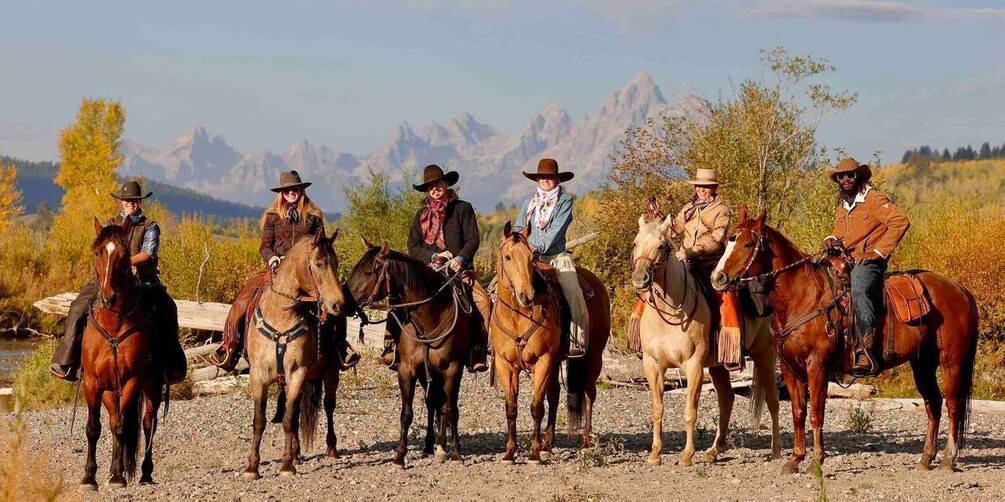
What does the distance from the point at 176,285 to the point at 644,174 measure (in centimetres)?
1339

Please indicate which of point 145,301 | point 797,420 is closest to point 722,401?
point 797,420

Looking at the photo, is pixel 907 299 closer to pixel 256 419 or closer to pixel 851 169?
pixel 851 169

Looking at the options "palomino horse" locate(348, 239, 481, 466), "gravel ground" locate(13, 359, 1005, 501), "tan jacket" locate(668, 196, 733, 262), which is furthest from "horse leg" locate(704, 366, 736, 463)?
"palomino horse" locate(348, 239, 481, 466)

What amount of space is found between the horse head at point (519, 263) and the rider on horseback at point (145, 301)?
11.1 ft

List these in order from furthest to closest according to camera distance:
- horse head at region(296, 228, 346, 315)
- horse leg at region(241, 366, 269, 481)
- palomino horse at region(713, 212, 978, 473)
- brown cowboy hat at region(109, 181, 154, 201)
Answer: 1. brown cowboy hat at region(109, 181, 154, 201)
2. horse leg at region(241, 366, 269, 481)
3. palomino horse at region(713, 212, 978, 473)
4. horse head at region(296, 228, 346, 315)

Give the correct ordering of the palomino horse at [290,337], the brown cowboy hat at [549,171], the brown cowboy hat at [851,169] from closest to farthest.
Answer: the palomino horse at [290,337] < the brown cowboy hat at [851,169] < the brown cowboy hat at [549,171]

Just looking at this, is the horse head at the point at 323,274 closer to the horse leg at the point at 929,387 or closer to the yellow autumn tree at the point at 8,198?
the horse leg at the point at 929,387

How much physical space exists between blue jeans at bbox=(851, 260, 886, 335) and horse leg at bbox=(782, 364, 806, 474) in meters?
0.79

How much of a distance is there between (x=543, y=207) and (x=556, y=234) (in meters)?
0.35

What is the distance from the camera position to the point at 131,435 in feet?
35.1

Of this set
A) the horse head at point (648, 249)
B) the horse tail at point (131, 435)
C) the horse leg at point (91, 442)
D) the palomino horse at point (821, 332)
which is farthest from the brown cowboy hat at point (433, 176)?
the horse leg at point (91, 442)

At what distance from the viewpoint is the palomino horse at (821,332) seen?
10584mm

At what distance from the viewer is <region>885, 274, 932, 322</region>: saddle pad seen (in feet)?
36.5

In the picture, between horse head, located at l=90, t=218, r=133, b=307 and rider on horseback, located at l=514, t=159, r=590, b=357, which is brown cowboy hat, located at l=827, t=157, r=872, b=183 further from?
horse head, located at l=90, t=218, r=133, b=307
